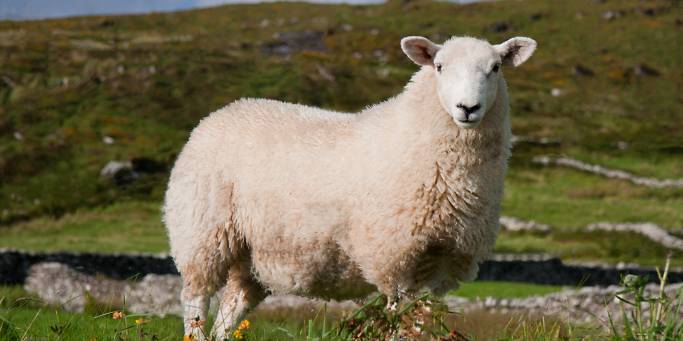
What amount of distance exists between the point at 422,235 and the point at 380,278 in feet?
1.74

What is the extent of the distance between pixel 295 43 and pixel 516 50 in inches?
5027

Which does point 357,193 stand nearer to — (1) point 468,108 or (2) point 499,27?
(1) point 468,108

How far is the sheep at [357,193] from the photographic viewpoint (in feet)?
23.5

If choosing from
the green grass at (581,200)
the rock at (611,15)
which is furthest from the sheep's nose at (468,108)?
the rock at (611,15)

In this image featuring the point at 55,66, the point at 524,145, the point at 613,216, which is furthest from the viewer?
the point at 55,66

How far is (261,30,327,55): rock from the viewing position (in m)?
129

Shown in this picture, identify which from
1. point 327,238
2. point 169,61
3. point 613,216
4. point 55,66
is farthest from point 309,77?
point 327,238

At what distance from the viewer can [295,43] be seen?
134 metres

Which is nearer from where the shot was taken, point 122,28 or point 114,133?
point 114,133

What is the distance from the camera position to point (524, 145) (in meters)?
69.1

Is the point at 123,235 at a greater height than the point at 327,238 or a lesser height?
lesser

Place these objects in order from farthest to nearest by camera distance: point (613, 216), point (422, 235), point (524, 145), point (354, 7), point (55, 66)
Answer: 1. point (354, 7)
2. point (55, 66)
3. point (524, 145)
4. point (613, 216)
5. point (422, 235)

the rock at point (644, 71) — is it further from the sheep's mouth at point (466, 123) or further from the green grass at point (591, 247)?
the sheep's mouth at point (466, 123)

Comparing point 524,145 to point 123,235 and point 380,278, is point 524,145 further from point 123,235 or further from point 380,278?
point 380,278
